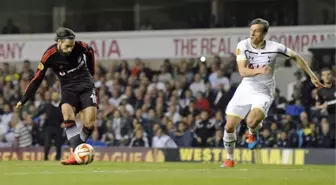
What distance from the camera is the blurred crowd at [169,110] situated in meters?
25.6

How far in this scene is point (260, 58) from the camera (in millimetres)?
16672

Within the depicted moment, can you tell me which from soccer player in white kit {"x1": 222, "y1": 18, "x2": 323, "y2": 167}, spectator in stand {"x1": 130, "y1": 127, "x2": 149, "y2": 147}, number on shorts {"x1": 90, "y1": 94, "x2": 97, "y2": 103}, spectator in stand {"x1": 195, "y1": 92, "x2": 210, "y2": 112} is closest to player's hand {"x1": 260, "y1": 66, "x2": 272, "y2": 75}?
soccer player in white kit {"x1": 222, "y1": 18, "x2": 323, "y2": 167}

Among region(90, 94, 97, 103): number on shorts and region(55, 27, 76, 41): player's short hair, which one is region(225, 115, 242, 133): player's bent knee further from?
region(55, 27, 76, 41): player's short hair

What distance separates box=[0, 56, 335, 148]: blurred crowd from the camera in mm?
25609

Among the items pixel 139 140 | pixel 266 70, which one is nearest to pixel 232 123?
pixel 266 70

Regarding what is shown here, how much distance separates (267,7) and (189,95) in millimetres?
4303

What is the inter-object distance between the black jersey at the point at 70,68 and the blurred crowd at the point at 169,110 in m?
8.03

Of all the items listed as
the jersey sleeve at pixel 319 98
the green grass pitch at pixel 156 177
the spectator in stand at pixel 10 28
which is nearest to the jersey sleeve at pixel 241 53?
the green grass pitch at pixel 156 177

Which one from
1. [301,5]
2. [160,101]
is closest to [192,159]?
[160,101]

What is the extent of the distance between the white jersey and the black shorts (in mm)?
2456

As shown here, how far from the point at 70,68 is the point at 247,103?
9.56 ft

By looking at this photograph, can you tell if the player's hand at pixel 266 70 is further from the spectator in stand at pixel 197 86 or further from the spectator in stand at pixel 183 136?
the spectator in stand at pixel 197 86

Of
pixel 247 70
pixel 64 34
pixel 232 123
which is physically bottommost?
pixel 232 123

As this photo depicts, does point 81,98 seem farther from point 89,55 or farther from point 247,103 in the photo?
point 247,103
